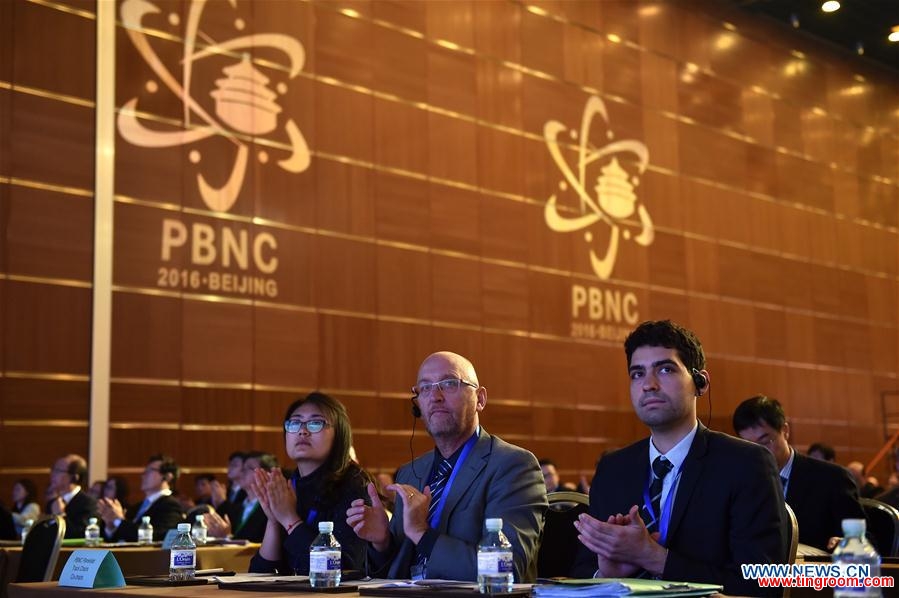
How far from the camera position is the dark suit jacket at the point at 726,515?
8.70ft

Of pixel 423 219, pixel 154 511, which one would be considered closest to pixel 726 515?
pixel 154 511

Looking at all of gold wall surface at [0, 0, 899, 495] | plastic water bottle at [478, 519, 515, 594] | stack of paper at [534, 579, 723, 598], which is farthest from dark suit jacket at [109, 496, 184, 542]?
stack of paper at [534, 579, 723, 598]

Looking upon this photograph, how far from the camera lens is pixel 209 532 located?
22.4 feet

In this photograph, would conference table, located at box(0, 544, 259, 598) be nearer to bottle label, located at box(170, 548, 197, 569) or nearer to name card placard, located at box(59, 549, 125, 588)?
bottle label, located at box(170, 548, 197, 569)

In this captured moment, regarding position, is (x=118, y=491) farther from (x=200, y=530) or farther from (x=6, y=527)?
(x=200, y=530)

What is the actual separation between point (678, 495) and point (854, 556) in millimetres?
792

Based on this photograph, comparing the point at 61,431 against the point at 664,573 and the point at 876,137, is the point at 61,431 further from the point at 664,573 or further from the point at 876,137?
the point at 876,137

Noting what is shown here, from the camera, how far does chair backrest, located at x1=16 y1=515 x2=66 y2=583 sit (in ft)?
15.1

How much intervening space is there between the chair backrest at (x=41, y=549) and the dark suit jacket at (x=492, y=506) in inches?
73.1

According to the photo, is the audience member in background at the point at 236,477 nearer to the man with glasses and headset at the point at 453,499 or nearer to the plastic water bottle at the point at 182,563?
the man with glasses and headset at the point at 453,499

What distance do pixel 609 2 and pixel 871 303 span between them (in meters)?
6.71

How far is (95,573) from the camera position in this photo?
9.46 ft

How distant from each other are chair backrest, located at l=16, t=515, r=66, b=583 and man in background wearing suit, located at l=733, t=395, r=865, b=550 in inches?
109

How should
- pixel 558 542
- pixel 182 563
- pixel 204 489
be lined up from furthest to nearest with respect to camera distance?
pixel 204 489 → pixel 558 542 → pixel 182 563
